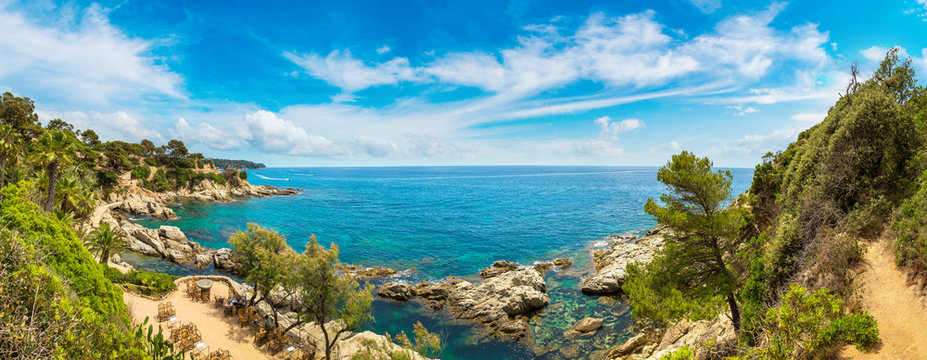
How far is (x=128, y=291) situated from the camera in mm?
22016

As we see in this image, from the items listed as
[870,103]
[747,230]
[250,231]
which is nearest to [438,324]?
[250,231]

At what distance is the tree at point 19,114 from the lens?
5444 cm

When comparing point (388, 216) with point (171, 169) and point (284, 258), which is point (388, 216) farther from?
point (171, 169)

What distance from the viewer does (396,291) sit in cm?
2958

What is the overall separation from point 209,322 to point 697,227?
26529mm

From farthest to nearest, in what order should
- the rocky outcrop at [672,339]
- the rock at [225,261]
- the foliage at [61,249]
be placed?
the rock at [225,261] < the rocky outcrop at [672,339] < the foliage at [61,249]

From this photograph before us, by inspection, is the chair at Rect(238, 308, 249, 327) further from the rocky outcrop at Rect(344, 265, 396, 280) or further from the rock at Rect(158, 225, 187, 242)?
the rock at Rect(158, 225, 187, 242)

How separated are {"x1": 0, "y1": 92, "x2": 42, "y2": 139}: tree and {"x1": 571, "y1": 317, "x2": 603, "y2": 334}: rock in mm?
84869

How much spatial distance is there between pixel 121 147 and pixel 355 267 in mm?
80604

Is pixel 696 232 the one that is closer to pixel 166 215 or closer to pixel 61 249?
pixel 61 249

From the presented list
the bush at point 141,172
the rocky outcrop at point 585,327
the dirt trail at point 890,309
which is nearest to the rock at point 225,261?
the rocky outcrop at point 585,327

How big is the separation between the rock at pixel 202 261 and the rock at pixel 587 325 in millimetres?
36670

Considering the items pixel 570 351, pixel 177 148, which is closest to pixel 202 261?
pixel 570 351

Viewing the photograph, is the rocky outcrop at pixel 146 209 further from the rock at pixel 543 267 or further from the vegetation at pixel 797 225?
the vegetation at pixel 797 225
